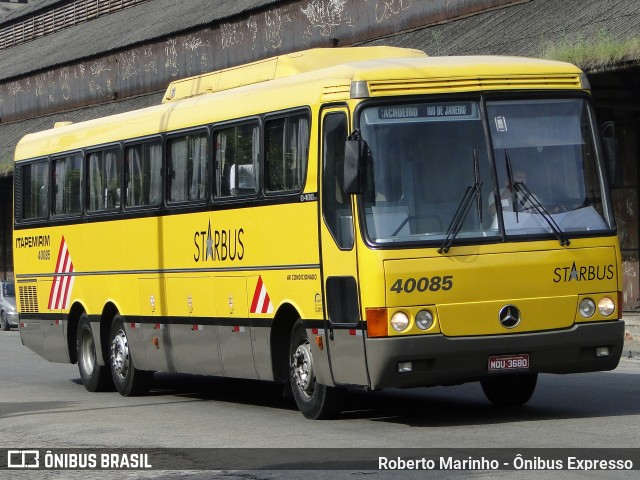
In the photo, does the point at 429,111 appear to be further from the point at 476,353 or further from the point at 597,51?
the point at 597,51

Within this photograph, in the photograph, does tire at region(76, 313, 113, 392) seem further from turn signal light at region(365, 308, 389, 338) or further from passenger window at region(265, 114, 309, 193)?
turn signal light at region(365, 308, 389, 338)

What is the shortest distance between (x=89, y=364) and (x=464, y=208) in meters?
7.58

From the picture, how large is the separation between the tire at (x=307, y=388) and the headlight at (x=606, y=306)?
241 centimetres

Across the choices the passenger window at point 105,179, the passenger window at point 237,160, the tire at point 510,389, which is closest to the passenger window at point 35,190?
the passenger window at point 105,179

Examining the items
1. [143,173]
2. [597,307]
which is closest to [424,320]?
[597,307]

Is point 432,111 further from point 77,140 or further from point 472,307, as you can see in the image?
point 77,140

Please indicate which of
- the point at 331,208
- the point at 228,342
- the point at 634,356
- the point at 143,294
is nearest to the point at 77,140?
the point at 143,294

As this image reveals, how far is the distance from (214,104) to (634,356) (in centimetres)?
897

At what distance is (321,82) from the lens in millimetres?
13547

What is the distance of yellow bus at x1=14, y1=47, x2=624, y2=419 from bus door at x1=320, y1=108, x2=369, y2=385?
0.02m

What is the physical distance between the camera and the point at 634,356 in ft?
72.5

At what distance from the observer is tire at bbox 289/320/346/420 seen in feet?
45.0

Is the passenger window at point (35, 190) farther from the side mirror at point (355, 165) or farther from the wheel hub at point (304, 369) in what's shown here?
the side mirror at point (355, 165)

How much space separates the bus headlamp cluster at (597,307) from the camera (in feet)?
43.2
